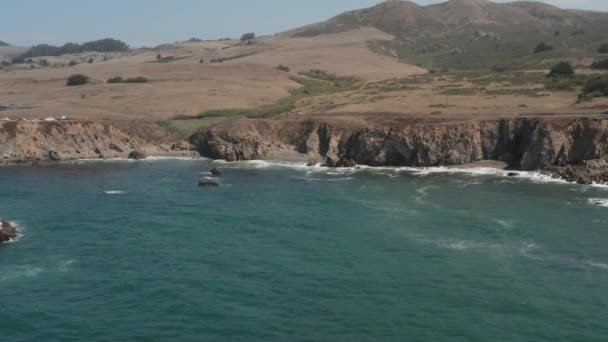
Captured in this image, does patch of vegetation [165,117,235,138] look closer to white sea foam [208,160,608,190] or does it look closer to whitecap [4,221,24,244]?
white sea foam [208,160,608,190]

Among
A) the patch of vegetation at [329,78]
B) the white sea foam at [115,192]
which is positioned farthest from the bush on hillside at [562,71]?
the white sea foam at [115,192]

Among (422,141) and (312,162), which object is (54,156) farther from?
(422,141)

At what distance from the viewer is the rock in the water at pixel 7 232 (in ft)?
163

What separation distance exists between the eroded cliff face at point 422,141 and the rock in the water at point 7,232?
A: 1604 inches

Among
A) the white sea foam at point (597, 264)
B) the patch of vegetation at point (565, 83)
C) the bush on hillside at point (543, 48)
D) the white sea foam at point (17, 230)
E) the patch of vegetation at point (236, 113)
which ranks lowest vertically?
the white sea foam at point (597, 264)

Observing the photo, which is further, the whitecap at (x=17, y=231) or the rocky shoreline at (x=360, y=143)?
the rocky shoreline at (x=360, y=143)

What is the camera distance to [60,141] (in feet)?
299

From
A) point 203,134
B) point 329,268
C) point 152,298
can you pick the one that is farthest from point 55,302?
point 203,134

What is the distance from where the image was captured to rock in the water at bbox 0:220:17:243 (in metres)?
49.6

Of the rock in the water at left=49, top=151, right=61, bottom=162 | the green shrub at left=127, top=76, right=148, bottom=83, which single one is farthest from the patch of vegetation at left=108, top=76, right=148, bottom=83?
the rock in the water at left=49, top=151, right=61, bottom=162

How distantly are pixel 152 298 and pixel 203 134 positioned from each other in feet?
192

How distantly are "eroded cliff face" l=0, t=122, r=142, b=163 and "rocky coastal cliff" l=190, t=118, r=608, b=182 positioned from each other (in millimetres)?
10817

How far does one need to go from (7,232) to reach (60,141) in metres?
43.0

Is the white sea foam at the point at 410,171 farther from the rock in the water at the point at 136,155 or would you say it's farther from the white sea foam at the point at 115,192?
the white sea foam at the point at 115,192
